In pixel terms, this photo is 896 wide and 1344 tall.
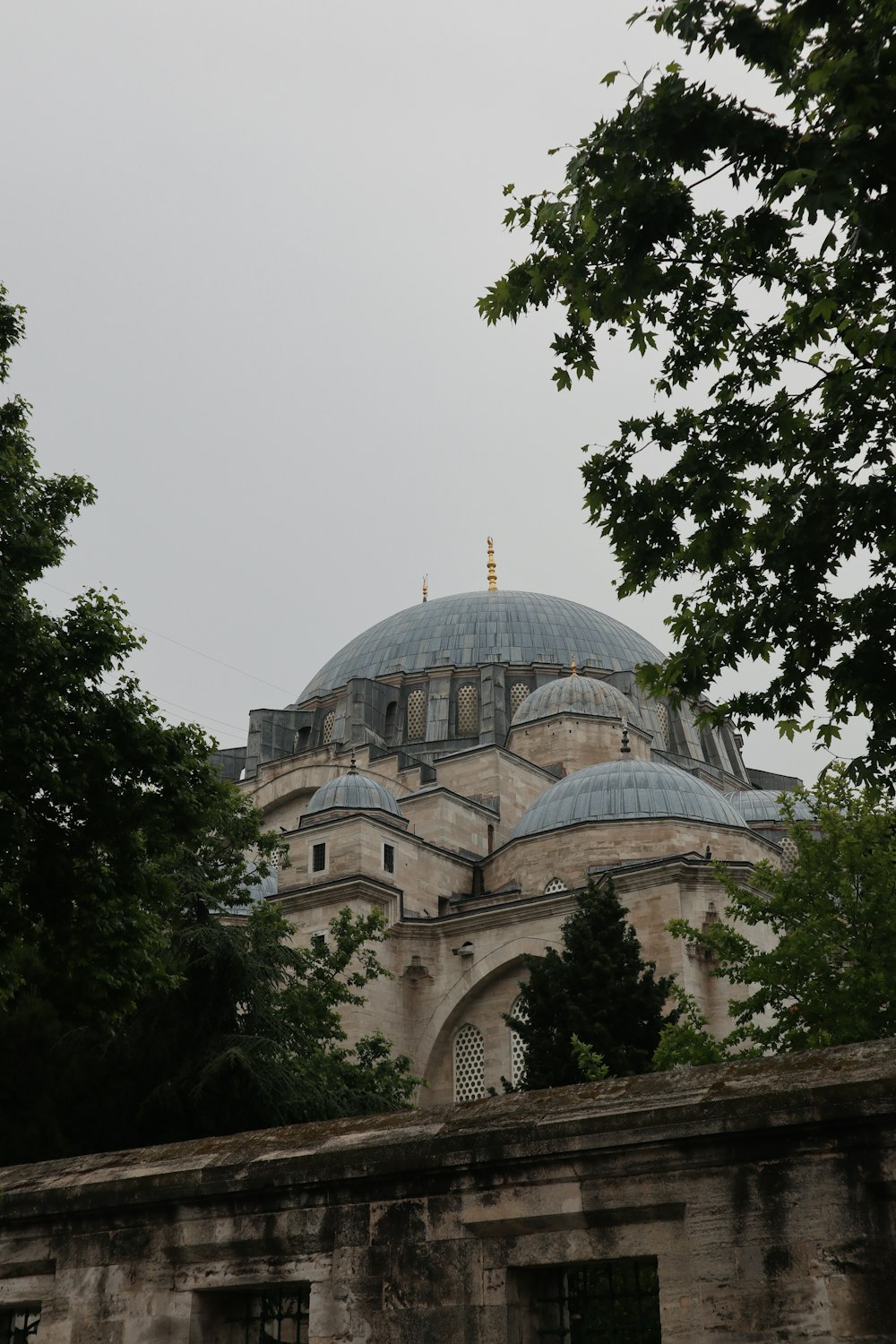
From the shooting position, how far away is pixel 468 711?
46.7 metres

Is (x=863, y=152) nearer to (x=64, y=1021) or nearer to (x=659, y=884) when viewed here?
(x=64, y=1021)

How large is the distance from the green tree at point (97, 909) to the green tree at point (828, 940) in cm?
604

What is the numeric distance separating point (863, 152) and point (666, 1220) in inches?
216

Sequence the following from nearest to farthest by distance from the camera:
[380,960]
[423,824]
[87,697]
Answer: [87,697]
[380,960]
[423,824]

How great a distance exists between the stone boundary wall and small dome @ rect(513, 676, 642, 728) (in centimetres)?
3338

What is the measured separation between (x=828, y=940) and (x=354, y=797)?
59.3 feet

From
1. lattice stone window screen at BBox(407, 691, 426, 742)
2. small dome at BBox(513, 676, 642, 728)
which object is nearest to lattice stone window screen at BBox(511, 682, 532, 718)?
lattice stone window screen at BBox(407, 691, 426, 742)

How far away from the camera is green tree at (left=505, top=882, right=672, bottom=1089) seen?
21.4m

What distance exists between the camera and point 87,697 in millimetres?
12406

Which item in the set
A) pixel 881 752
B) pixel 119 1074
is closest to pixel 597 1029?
pixel 119 1074

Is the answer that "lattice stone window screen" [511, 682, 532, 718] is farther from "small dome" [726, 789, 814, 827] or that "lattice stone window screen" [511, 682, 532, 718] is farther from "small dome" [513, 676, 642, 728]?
"small dome" [726, 789, 814, 827]

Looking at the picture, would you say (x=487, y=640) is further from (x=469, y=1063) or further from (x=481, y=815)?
(x=469, y=1063)

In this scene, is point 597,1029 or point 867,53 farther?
point 597,1029

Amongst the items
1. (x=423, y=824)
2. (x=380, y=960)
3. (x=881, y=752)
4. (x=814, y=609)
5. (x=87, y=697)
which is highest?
(x=423, y=824)
